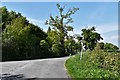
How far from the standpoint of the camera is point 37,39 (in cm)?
5238

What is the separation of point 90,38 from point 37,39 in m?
10.9

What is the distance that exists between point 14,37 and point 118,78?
2981cm

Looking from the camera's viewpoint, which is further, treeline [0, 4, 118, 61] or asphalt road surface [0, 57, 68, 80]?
treeline [0, 4, 118, 61]

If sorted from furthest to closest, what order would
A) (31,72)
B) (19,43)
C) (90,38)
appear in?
1. (90,38)
2. (19,43)
3. (31,72)

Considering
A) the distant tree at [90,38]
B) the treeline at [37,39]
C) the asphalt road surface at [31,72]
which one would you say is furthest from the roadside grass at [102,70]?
the distant tree at [90,38]

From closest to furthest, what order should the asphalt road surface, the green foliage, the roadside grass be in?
the roadside grass → the asphalt road surface → the green foliage

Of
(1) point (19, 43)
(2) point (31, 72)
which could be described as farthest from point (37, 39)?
(2) point (31, 72)

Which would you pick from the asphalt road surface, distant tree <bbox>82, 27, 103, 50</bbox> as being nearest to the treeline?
distant tree <bbox>82, 27, 103, 50</bbox>

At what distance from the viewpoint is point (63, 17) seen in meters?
61.8

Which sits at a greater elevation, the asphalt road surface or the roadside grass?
the roadside grass

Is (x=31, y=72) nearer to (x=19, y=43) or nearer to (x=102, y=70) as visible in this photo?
(x=102, y=70)

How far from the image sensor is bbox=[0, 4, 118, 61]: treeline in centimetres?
3953

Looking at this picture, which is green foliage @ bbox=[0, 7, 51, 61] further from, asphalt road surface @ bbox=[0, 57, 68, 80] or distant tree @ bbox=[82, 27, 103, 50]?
asphalt road surface @ bbox=[0, 57, 68, 80]

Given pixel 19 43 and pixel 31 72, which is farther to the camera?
pixel 19 43
